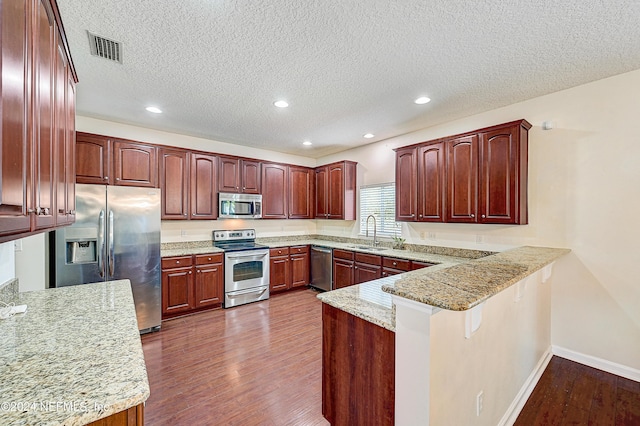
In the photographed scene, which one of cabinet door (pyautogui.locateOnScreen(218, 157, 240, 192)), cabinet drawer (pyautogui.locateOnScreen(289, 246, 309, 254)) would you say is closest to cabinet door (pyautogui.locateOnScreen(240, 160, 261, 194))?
cabinet door (pyautogui.locateOnScreen(218, 157, 240, 192))

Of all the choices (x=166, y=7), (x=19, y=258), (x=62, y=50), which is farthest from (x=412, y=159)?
(x=19, y=258)

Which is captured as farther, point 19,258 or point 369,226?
point 369,226

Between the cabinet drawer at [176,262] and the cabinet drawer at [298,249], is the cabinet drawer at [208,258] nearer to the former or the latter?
the cabinet drawer at [176,262]

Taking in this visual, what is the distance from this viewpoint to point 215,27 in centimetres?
194

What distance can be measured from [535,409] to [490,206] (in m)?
1.94

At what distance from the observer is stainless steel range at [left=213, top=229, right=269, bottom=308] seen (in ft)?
14.3

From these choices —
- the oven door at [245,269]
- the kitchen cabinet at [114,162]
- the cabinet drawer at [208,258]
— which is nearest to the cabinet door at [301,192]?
the oven door at [245,269]

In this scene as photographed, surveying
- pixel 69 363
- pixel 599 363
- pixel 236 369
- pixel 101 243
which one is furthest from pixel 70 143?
pixel 599 363

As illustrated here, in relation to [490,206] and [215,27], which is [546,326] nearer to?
[490,206]

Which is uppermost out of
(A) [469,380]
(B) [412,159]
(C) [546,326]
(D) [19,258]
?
(B) [412,159]

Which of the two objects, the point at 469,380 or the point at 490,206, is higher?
the point at 490,206

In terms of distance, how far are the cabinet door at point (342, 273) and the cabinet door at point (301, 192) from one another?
138 cm

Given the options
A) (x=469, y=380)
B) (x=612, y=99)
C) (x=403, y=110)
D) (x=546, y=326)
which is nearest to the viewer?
(x=469, y=380)

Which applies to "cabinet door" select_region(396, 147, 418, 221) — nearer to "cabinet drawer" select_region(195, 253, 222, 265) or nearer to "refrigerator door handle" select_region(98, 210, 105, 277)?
"cabinet drawer" select_region(195, 253, 222, 265)
